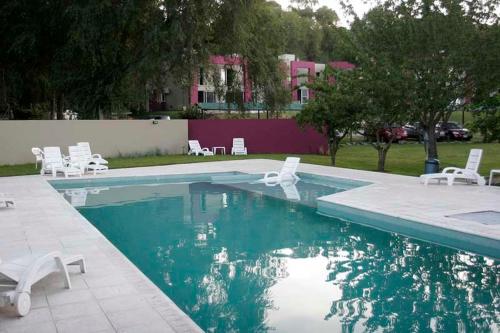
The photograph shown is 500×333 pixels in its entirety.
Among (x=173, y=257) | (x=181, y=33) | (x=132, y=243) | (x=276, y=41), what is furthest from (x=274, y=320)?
(x=276, y=41)

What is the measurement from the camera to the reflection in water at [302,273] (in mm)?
5285

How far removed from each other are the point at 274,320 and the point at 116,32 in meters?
18.6

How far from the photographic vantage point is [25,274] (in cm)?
479

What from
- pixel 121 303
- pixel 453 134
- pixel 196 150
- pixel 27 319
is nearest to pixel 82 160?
pixel 196 150

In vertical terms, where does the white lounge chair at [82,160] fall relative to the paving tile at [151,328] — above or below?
above

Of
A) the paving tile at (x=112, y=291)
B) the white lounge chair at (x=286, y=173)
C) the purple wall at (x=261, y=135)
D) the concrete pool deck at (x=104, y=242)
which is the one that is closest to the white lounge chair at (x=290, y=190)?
the white lounge chair at (x=286, y=173)

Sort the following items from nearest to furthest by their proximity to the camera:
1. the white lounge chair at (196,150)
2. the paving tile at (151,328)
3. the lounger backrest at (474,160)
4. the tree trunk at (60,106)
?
1. the paving tile at (151,328)
2. the lounger backrest at (474,160)
3. the white lounge chair at (196,150)
4. the tree trunk at (60,106)

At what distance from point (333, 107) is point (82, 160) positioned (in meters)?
8.05

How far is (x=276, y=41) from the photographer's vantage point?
27312 millimetres

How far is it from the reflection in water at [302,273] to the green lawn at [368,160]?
25.0 feet

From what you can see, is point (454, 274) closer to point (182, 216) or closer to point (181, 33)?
point (182, 216)

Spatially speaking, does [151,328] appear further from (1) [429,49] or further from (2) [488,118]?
(1) [429,49]

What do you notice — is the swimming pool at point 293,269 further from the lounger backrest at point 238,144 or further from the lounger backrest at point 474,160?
the lounger backrest at point 238,144

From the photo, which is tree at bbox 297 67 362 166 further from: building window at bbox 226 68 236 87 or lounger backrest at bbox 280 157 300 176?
building window at bbox 226 68 236 87
